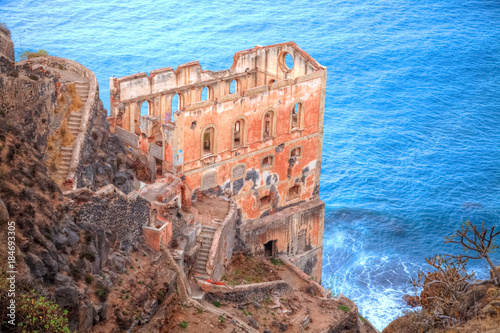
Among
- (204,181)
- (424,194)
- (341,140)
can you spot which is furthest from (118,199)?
(341,140)

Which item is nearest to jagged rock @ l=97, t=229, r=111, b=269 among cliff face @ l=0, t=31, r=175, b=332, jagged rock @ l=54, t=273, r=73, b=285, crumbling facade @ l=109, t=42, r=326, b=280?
cliff face @ l=0, t=31, r=175, b=332

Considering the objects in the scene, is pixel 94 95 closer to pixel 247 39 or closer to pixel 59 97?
pixel 59 97

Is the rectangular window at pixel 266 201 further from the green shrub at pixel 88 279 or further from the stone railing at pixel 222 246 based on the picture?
the green shrub at pixel 88 279

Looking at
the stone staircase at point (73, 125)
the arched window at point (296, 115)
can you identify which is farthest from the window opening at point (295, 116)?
the stone staircase at point (73, 125)

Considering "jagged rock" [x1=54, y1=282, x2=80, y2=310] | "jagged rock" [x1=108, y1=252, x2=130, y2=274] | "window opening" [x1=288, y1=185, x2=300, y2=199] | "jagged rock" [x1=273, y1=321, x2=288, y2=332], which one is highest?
"jagged rock" [x1=54, y1=282, x2=80, y2=310]

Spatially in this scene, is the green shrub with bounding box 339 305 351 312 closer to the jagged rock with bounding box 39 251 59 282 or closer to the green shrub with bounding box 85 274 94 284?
the green shrub with bounding box 85 274 94 284

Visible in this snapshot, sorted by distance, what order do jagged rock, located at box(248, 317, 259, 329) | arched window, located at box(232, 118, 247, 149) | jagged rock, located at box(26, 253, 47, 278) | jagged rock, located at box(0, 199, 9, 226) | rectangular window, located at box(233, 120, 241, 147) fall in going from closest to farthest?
jagged rock, located at box(0, 199, 9, 226), jagged rock, located at box(26, 253, 47, 278), jagged rock, located at box(248, 317, 259, 329), arched window, located at box(232, 118, 247, 149), rectangular window, located at box(233, 120, 241, 147)
